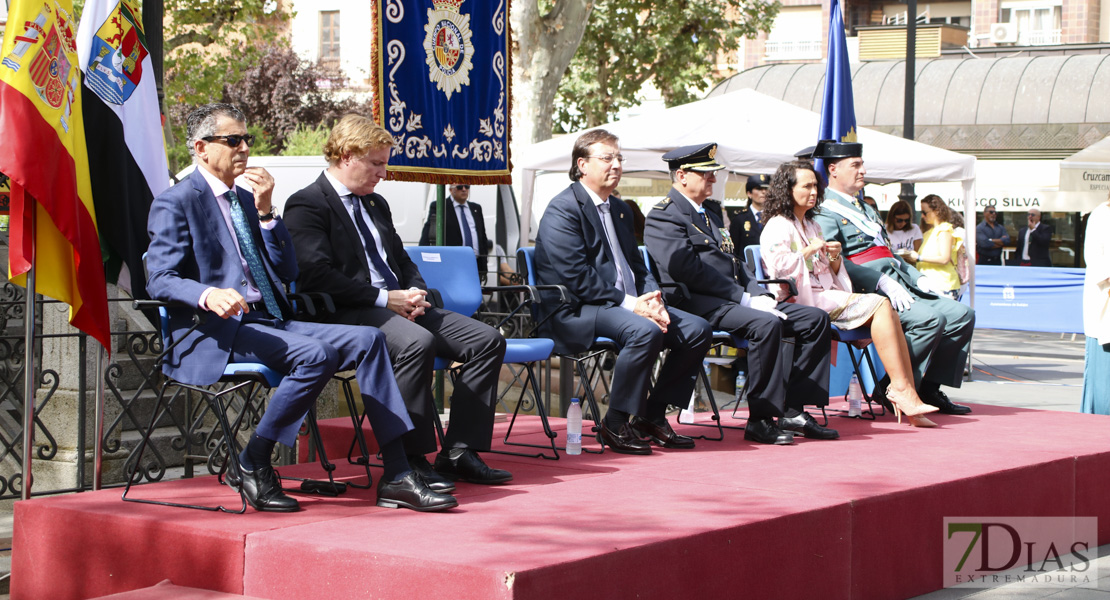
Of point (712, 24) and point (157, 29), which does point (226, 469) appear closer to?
point (157, 29)

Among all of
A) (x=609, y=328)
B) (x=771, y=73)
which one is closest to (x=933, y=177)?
(x=609, y=328)

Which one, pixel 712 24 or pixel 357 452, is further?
pixel 712 24

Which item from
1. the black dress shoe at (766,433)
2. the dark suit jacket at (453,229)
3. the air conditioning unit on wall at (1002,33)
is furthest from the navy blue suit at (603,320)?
the air conditioning unit on wall at (1002,33)

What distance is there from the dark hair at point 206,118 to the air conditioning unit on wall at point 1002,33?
38076mm

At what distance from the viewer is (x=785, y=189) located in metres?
7.31

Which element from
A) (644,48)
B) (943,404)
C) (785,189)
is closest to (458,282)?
(785,189)

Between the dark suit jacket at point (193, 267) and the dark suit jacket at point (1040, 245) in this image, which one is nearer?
the dark suit jacket at point (193, 267)

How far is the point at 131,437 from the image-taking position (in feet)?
28.4

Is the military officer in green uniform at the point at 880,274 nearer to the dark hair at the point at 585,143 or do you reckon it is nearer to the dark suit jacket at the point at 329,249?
the dark hair at the point at 585,143

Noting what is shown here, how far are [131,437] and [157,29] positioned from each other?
3096 mm

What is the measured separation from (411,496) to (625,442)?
1810 mm

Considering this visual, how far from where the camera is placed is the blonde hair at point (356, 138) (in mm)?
5543

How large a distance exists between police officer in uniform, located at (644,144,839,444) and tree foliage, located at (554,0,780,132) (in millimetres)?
21423

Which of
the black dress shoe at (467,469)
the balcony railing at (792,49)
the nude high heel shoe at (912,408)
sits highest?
the balcony railing at (792,49)
